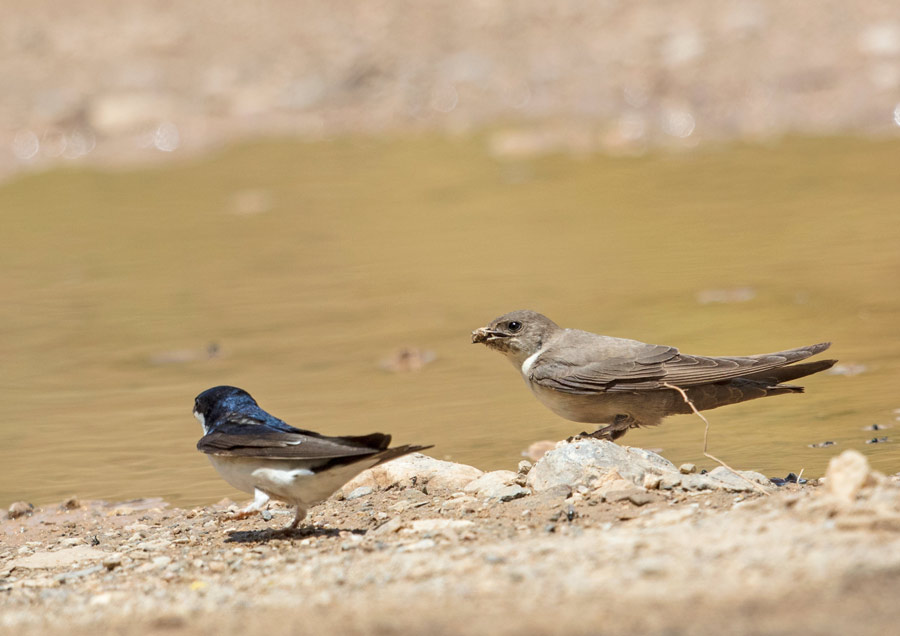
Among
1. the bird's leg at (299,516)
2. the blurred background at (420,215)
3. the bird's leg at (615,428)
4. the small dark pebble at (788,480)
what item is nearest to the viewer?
the bird's leg at (299,516)

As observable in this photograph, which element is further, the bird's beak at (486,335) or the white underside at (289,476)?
the bird's beak at (486,335)

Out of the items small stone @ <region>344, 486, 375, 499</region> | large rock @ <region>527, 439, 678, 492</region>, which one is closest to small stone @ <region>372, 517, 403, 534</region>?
large rock @ <region>527, 439, 678, 492</region>

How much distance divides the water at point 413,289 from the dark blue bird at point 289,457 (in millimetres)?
1261

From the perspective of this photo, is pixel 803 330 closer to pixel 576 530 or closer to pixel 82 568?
pixel 576 530

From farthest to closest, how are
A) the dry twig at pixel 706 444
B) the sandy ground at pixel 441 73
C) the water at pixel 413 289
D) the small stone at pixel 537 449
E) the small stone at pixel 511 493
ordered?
the sandy ground at pixel 441 73, the water at pixel 413 289, the small stone at pixel 537 449, the small stone at pixel 511 493, the dry twig at pixel 706 444

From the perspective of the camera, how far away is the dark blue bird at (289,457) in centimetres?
485

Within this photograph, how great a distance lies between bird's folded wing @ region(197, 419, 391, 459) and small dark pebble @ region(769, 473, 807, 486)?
1.68 m

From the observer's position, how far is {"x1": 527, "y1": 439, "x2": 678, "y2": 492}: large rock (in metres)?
5.28

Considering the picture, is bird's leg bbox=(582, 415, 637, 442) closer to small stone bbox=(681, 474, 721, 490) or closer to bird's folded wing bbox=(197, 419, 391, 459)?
small stone bbox=(681, 474, 721, 490)

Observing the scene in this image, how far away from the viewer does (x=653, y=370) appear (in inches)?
235

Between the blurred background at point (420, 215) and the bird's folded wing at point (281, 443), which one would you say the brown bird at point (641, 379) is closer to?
the blurred background at point (420, 215)

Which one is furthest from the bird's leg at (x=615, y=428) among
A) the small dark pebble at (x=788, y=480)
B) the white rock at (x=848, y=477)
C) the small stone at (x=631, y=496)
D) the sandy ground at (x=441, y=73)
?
the sandy ground at (x=441, y=73)

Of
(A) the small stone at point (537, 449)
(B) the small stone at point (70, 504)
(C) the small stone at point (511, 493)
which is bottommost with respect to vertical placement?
(C) the small stone at point (511, 493)

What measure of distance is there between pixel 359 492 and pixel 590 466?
3.93 ft
